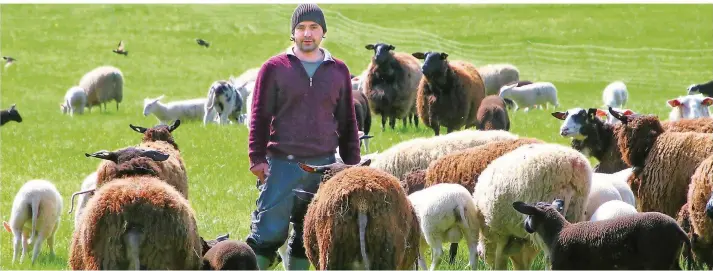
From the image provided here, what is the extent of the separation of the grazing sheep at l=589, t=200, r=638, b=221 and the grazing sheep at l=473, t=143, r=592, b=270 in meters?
0.28

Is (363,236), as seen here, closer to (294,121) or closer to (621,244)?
(294,121)

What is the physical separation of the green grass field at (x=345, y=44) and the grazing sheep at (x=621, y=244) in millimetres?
16833

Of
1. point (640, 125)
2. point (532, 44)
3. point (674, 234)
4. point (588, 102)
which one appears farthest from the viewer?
point (532, 44)

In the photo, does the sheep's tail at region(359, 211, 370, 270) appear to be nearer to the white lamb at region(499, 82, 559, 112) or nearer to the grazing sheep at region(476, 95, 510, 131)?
the grazing sheep at region(476, 95, 510, 131)

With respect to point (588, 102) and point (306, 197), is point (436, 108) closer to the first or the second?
point (306, 197)

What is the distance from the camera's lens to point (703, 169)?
867 cm

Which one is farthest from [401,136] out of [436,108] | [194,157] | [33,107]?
[33,107]

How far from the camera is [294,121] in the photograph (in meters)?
7.32

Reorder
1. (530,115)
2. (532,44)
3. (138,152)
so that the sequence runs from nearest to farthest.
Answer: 1. (138,152)
2. (530,115)
3. (532,44)

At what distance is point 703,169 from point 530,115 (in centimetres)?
1508

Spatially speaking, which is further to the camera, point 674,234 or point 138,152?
point 138,152

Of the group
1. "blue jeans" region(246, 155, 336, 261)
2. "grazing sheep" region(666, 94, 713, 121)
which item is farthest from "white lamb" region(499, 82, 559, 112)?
"blue jeans" region(246, 155, 336, 261)

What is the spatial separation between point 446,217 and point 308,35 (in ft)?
7.57

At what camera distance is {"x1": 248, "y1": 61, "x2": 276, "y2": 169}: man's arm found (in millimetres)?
7309
